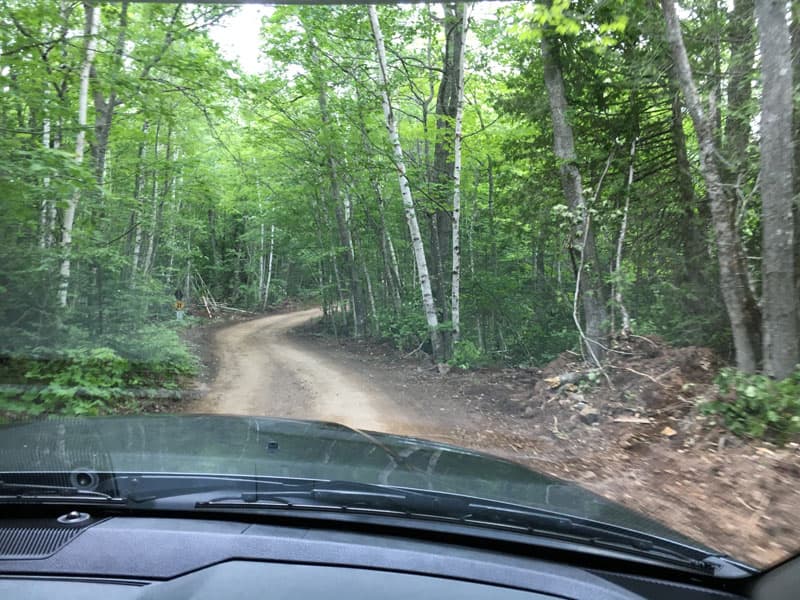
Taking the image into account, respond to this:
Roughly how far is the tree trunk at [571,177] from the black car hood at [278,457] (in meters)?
7.20

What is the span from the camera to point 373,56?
51.5 ft

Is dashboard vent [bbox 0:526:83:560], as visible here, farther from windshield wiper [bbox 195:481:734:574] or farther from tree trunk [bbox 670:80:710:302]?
tree trunk [bbox 670:80:710:302]

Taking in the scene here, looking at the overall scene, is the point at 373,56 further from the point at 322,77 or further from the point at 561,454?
the point at 561,454

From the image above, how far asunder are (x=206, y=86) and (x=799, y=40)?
30.5 ft

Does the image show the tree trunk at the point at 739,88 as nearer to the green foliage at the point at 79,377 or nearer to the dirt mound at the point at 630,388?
the dirt mound at the point at 630,388

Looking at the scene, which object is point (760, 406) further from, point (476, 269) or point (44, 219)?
point (476, 269)

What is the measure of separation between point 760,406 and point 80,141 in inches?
416

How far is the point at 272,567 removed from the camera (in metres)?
1.89

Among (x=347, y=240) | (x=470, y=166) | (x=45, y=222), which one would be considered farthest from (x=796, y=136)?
(x=347, y=240)

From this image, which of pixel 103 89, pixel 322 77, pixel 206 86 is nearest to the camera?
pixel 103 89

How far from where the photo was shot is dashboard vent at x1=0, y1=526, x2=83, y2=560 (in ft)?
6.33

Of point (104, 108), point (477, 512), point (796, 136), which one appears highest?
point (104, 108)

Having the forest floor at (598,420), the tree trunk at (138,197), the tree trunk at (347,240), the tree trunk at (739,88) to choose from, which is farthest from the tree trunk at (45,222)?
the tree trunk at (739,88)

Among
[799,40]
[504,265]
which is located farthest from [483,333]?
[799,40]
